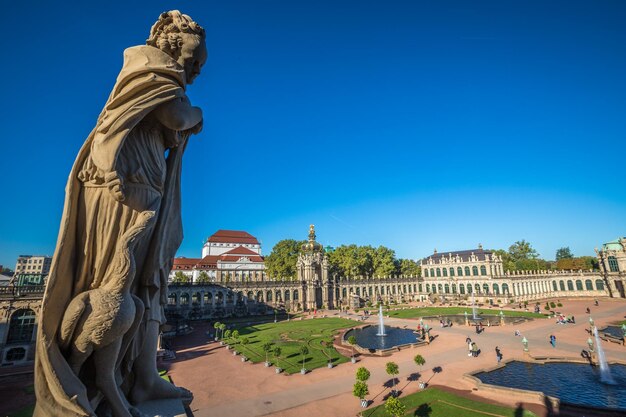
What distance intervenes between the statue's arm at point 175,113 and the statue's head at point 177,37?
812mm

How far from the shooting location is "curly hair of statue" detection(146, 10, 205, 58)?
15.9ft

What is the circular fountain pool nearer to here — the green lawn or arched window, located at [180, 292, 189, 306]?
the green lawn

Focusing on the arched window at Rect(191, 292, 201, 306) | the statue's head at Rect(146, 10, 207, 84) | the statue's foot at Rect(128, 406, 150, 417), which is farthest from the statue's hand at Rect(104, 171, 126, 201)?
the arched window at Rect(191, 292, 201, 306)

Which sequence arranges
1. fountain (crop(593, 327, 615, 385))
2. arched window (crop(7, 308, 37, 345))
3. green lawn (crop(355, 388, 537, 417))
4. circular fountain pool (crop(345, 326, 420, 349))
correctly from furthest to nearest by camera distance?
circular fountain pool (crop(345, 326, 420, 349))
arched window (crop(7, 308, 37, 345))
fountain (crop(593, 327, 615, 385))
green lawn (crop(355, 388, 537, 417))

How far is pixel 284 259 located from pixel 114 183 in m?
74.5

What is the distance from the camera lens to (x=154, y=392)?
4.73 m

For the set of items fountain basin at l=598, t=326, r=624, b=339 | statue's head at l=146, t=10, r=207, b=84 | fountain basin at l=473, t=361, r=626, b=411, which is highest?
statue's head at l=146, t=10, r=207, b=84

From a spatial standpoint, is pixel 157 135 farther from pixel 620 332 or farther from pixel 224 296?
pixel 224 296

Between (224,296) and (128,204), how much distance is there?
58173mm

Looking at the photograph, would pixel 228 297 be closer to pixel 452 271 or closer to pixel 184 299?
pixel 184 299

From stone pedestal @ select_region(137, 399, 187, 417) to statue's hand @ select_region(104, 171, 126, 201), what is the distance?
2.87m

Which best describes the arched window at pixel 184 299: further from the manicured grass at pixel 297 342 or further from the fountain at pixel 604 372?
the fountain at pixel 604 372

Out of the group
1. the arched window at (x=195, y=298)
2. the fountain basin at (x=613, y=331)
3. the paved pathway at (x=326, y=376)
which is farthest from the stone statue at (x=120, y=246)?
the arched window at (x=195, y=298)

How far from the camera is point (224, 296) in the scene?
192ft
